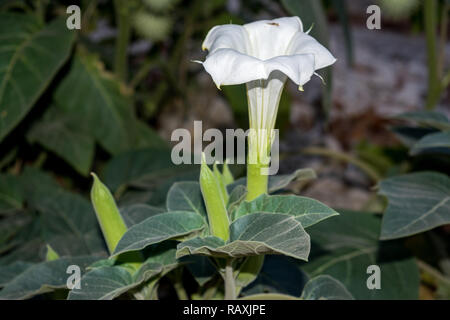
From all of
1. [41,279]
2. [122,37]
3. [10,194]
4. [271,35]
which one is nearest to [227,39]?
[271,35]

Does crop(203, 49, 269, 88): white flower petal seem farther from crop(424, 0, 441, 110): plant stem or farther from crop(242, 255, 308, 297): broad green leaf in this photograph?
crop(424, 0, 441, 110): plant stem

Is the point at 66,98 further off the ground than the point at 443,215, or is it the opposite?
the point at 66,98

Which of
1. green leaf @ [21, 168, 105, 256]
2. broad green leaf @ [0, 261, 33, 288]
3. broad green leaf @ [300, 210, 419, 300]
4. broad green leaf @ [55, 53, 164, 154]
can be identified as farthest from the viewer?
broad green leaf @ [55, 53, 164, 154]

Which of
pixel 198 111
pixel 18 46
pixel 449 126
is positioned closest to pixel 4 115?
pixel 18 46

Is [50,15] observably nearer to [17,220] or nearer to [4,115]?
[4,115]

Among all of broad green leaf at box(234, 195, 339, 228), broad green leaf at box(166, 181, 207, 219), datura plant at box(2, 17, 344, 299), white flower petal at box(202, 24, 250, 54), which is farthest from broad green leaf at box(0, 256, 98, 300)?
white flower petal at box(202, 24, 250, 54)

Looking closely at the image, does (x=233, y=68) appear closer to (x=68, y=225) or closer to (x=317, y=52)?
(x=317, y=52)

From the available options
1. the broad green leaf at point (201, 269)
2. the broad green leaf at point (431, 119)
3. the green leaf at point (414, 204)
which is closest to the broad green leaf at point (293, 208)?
the broad green leaf at point (201, 269)
